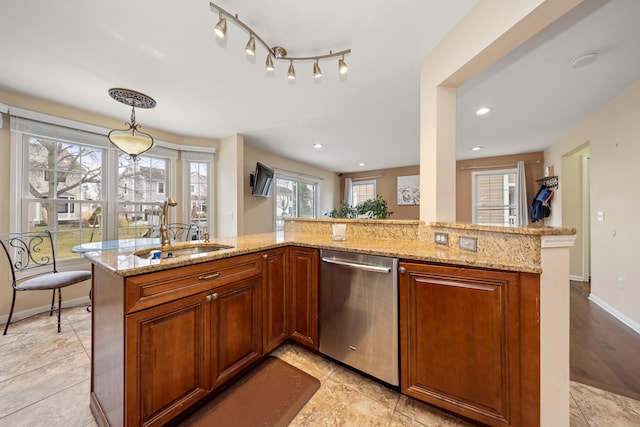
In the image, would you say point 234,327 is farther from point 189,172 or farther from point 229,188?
point 189,172

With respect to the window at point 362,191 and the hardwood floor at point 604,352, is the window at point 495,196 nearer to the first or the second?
the window at point 362,191

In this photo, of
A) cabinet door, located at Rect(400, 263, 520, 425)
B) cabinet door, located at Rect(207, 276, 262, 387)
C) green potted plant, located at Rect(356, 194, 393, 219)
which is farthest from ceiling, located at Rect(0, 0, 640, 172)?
cabinet door, located at Rect(207, 276, 262, 387)

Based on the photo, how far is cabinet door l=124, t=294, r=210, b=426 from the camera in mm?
1036

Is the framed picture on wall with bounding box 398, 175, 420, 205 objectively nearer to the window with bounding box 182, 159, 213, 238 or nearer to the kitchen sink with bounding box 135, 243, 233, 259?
the window with bounding box 182, 159, 213, 238

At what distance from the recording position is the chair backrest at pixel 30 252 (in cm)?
239

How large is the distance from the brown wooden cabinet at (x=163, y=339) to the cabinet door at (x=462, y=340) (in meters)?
1.08

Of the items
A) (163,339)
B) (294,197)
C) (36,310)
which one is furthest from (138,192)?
(294,197)

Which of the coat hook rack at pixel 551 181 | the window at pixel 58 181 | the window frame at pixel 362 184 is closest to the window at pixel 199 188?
the window at pixel 58 181

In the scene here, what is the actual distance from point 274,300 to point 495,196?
18.5ft

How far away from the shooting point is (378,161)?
5727mm

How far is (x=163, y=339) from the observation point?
1136mm

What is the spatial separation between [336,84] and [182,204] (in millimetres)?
3049

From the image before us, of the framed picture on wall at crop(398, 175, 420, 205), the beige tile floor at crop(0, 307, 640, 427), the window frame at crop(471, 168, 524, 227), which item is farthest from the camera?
the framed picture on wall at crop(398, 175, 420, 205)

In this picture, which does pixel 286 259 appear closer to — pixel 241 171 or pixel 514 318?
pixel 514 318
